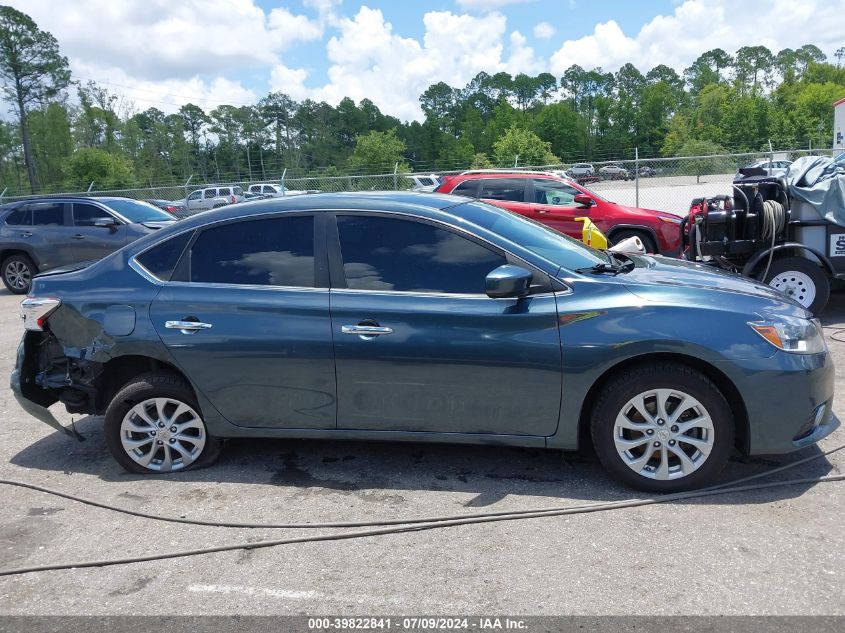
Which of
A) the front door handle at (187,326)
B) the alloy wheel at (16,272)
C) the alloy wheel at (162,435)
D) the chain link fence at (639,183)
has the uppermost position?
the chain link fence at (639,183)

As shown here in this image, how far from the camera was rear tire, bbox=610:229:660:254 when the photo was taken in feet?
38.0

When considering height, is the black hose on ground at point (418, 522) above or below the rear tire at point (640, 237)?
below

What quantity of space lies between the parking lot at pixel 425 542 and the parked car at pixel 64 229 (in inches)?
336

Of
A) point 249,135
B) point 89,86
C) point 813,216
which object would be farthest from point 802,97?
point 813,216

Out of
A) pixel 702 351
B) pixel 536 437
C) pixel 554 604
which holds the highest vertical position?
pixel 702 351

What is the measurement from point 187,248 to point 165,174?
7870cm

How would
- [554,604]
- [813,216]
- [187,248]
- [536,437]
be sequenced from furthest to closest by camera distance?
1. [813,216]
2. [187,248]
3. [536,437]
4. [554,604]

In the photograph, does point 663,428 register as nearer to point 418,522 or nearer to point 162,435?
point 418,522

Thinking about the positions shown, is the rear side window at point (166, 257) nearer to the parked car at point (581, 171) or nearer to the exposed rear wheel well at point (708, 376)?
the exposed rear wheel well at point (708, 376)

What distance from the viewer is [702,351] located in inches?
148

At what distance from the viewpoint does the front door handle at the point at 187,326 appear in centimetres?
432

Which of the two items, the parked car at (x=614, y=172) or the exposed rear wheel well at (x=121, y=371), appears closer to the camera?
the exposed rear wheel well at (x=121, y=371)

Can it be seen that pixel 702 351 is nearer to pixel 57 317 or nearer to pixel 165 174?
pixel 57 317

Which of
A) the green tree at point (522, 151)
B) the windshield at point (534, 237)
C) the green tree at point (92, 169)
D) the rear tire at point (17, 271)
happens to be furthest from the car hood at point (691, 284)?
the green tree at point (92, 169)
